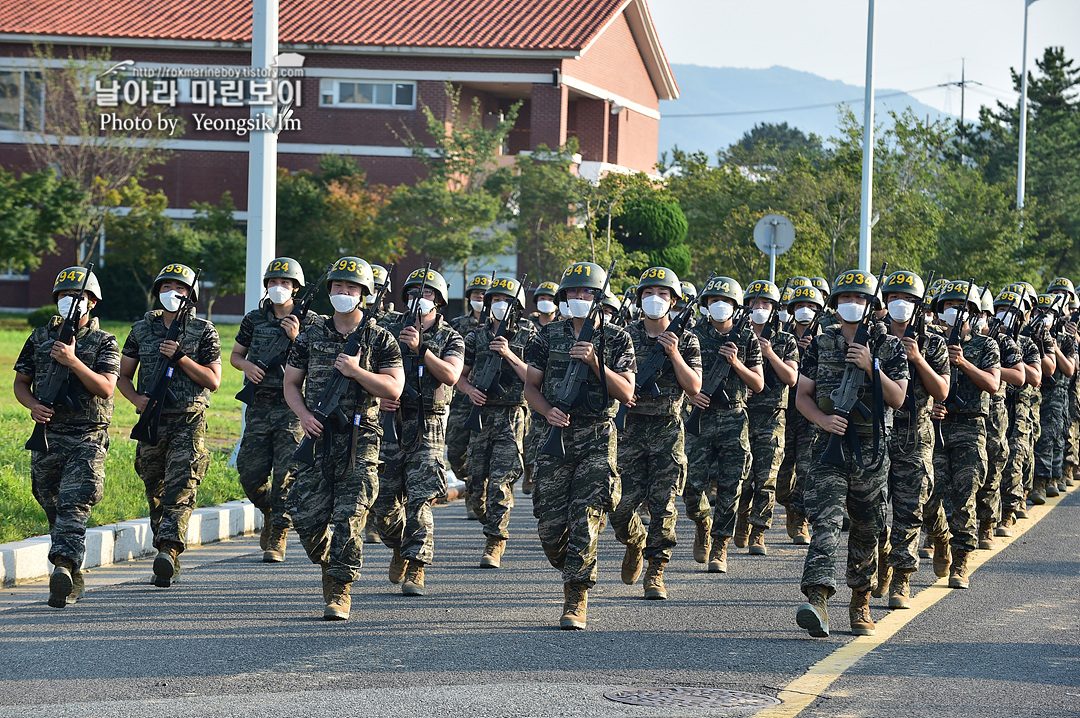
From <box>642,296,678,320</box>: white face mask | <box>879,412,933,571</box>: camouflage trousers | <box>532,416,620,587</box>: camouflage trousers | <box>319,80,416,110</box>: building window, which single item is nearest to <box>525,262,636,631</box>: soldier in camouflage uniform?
<box>532,416,620,587</box>: camouflage trousers

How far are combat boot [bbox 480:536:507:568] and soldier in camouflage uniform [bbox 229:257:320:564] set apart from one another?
1.47m

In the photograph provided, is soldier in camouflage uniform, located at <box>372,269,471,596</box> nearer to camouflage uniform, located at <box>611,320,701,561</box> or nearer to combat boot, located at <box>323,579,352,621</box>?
combat boot, located at <box>323,579,352,621</box>

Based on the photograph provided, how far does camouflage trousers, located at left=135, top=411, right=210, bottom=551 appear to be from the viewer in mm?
8656

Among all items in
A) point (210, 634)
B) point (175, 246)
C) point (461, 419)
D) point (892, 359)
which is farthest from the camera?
point (175, 246)

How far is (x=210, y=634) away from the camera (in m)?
7.32

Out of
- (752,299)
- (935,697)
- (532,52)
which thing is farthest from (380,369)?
(532,52)

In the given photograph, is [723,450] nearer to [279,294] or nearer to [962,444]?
[962,444]

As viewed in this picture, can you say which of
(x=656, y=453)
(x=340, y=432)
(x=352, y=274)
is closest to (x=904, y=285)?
(x=656, y=453)

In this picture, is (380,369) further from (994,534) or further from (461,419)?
(994,534)

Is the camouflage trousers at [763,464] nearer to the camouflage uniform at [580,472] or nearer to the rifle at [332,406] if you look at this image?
the camouflage uniform at [580,472]

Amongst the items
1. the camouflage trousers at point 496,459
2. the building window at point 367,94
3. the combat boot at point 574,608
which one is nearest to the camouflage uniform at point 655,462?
the combat boot at point 574,608

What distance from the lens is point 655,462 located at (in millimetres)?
8586

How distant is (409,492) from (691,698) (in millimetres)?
3089

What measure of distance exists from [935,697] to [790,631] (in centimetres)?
160
